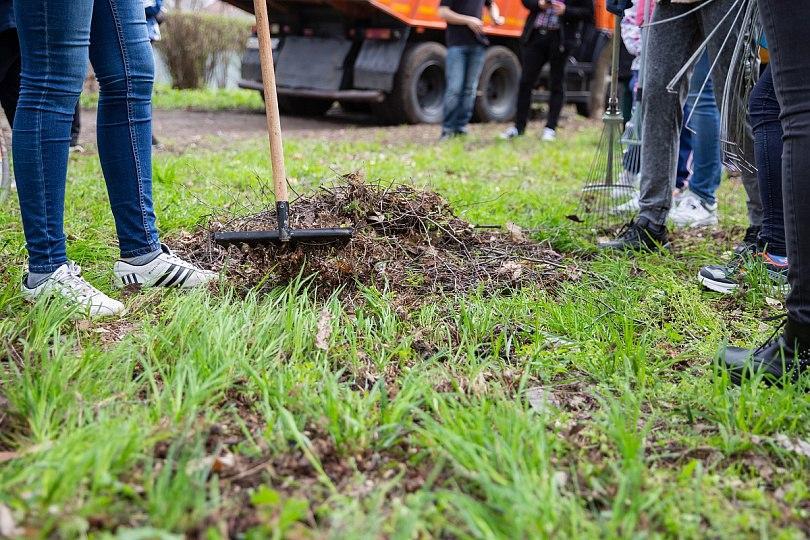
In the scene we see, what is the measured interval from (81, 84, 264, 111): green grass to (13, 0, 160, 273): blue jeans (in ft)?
28.0

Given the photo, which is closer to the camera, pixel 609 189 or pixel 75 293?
pixel 75 293

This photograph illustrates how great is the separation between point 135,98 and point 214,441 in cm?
142

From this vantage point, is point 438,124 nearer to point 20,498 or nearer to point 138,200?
point 138,200

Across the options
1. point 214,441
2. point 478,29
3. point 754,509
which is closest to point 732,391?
point 754,509

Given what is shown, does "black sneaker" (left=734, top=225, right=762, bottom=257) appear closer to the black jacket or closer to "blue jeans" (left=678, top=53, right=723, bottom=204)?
"blue jeans" (left=678, top=53, right=723, bottom=204)

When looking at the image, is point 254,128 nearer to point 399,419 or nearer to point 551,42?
point 551,42

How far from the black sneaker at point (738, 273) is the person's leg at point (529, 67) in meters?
5.19

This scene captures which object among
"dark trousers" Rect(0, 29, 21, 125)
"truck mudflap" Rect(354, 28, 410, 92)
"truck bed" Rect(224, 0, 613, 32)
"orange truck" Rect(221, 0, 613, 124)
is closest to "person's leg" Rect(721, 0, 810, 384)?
"dark trousers" Rect(0, 29, 21, 125)

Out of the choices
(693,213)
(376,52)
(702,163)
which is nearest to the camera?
(693,213)

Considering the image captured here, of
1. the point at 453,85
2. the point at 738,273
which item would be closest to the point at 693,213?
the point at 738,273

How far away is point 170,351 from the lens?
2.22 m

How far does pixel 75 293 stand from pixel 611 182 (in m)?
3.01

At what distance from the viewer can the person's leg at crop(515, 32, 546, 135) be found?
8.00m

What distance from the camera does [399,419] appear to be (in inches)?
75.1
